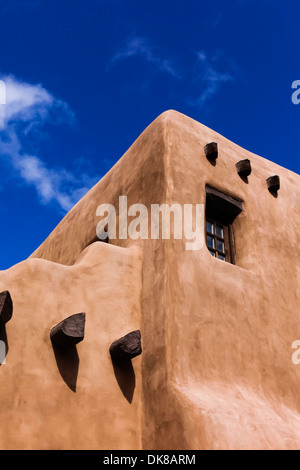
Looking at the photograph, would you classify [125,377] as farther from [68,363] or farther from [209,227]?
[209,227]

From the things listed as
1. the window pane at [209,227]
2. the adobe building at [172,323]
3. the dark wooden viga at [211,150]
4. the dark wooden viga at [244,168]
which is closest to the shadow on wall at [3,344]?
the adobe building at [172,323]

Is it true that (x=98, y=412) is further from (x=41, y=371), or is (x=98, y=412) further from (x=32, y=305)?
(x=32, y=305)

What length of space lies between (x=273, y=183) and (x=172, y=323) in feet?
11.9

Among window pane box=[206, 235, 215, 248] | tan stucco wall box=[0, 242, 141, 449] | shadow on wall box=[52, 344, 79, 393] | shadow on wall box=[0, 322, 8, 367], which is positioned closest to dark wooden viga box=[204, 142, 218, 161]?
window pane box=[206, 235, 215, 248]

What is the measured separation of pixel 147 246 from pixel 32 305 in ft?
6.25

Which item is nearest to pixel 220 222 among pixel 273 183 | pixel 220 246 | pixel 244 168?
pixel 220 246

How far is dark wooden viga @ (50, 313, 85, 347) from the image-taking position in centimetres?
499

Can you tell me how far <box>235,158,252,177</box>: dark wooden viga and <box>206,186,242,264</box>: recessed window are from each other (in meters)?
0.56

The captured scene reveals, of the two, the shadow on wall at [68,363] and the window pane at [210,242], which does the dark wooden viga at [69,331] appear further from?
the window pane at [210,242]

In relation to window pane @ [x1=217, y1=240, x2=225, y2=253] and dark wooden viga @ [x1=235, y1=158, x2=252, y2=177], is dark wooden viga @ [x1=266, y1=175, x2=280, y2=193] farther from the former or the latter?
window pane @ [x1=217, y1=240, x2=225, y2=253]

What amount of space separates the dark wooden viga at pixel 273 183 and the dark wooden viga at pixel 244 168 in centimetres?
55

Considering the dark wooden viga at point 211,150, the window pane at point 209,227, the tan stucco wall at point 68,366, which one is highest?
the dark wooden viga at point 211,150

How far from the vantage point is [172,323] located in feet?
18.7

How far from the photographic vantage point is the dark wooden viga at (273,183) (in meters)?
8.19
